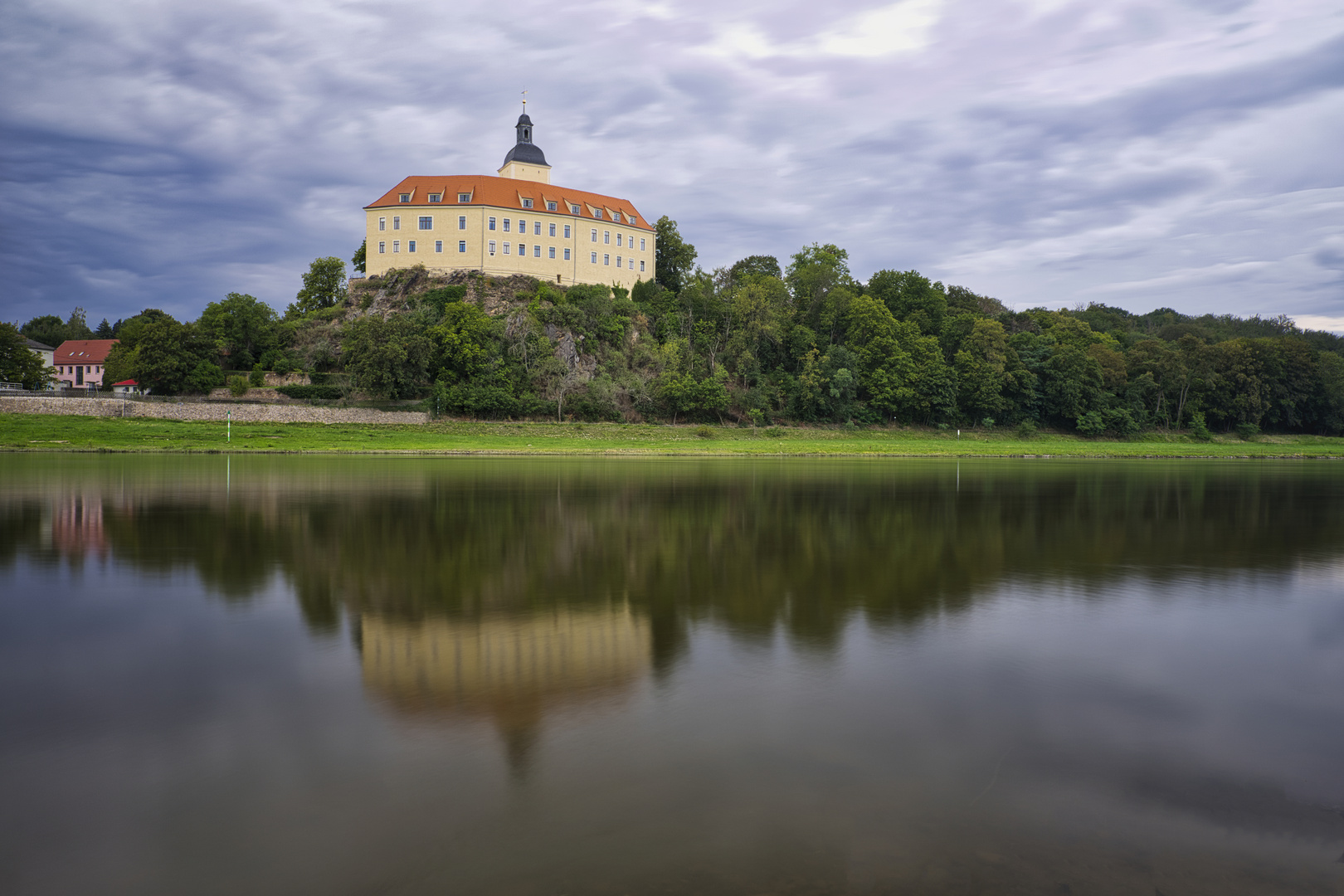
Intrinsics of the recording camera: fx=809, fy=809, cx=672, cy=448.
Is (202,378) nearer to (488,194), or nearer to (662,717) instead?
(488,194)

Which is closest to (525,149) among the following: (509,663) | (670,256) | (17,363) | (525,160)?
(525,160)

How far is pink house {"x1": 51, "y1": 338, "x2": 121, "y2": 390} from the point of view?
105250 millimetres

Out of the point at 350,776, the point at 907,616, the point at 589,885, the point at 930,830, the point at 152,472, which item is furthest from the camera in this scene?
the point at 152,472

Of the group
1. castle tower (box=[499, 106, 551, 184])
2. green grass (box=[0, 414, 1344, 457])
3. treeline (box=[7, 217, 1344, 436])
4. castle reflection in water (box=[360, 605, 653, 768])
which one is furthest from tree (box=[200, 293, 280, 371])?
castle reflection in water (box=[360, 605, 653, 768])

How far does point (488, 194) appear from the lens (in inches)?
3095

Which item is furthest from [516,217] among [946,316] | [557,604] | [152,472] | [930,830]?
[930,830]

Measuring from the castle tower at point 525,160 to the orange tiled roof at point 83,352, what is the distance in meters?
61.9

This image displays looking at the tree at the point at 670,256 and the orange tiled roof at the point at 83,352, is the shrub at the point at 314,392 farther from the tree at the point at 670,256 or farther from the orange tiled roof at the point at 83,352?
the orange tiled roof at the point at 83,352

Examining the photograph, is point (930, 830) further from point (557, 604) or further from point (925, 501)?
point (925, 501)

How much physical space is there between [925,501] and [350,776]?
20.0m

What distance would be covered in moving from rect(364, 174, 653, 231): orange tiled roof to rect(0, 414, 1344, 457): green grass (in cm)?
2950

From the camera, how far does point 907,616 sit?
30.1 ft

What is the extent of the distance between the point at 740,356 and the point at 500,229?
2636 centimetres

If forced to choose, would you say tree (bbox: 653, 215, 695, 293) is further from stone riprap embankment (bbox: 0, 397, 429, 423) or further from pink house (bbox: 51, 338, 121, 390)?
pink house (bbox: 51, 338, 121, 390)
